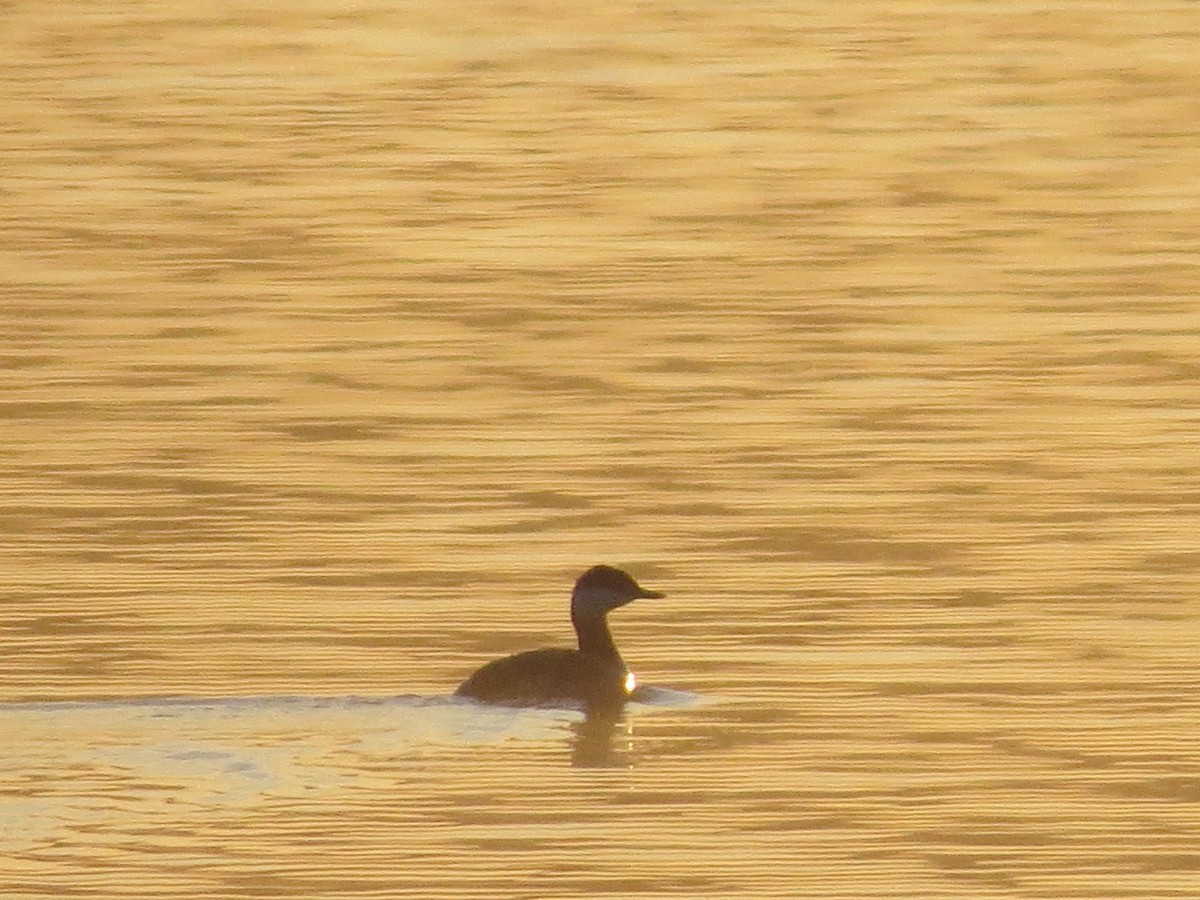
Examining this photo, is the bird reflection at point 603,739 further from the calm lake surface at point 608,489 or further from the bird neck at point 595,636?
the bird neck at point 595,636

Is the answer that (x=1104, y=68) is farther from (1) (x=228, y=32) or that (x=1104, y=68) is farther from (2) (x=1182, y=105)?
(1) (x=228, y=32)

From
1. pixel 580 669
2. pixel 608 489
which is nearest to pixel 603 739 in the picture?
pixel 580 669

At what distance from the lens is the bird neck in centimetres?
1397

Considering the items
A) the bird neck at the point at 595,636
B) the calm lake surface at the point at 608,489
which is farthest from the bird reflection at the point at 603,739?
the bird neck at the point at 595,636

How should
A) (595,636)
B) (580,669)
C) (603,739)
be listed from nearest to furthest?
(603,739) < (580,669) < (595,636)

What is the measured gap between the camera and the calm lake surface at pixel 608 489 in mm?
11836

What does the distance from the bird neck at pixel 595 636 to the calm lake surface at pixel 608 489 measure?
0.29 metres

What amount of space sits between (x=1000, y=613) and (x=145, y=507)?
153 inches

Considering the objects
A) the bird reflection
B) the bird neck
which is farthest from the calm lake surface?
the bird neck

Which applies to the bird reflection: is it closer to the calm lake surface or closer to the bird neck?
the calm lake surface

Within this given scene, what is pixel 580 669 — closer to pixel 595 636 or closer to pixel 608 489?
pixel 595 636

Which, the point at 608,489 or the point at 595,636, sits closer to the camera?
the point at 595,636

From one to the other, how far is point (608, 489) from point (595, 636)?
11.0ft

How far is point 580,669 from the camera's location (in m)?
13.8
